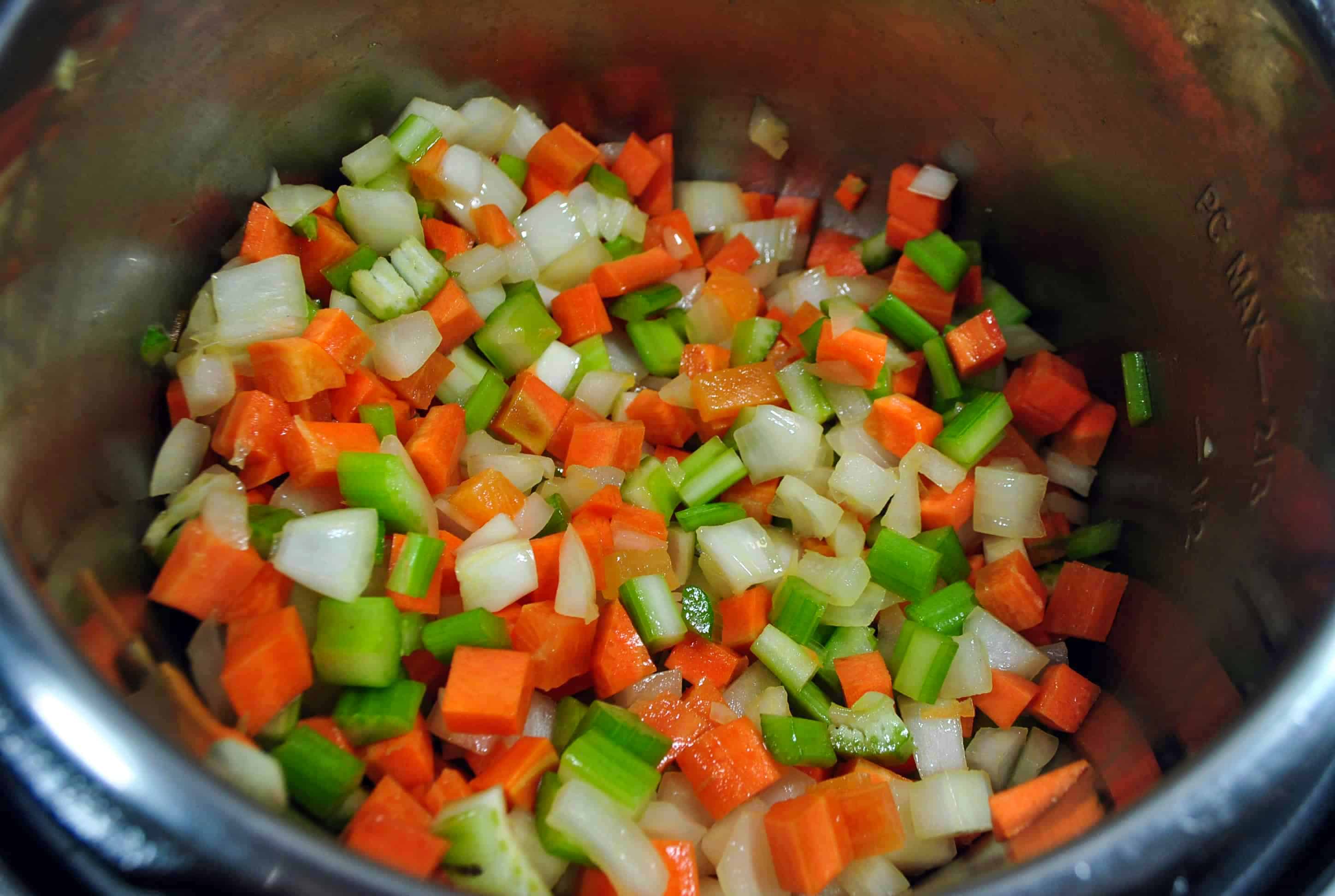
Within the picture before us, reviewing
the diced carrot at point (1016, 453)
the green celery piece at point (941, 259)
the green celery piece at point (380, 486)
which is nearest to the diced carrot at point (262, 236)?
the green celery piece at point (380, 486)

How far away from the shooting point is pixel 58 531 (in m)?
1.20

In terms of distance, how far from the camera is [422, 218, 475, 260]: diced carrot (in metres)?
1.76

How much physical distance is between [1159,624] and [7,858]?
5.08 ft

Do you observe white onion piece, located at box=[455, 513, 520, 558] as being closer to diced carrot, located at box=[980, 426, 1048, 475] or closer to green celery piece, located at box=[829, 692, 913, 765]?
green celery piece, located at box=[829, 692, 913, 765]

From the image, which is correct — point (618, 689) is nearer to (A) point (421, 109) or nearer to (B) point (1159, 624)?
(B) point (1159, 624)

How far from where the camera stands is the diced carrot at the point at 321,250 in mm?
1654

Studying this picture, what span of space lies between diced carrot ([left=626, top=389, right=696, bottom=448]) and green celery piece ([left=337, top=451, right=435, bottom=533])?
476 millimetres

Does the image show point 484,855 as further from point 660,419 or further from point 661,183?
point 661,183

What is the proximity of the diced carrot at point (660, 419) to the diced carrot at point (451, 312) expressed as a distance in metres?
0.32

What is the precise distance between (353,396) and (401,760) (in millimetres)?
582

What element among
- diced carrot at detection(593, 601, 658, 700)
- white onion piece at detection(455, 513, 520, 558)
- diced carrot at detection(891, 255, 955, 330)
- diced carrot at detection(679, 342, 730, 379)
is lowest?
diced carrot at detection(593, 601, 658, 700)

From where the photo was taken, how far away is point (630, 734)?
1.37m

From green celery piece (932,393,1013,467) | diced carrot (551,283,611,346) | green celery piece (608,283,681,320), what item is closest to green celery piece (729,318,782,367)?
green celery piece (608,283,681,320)

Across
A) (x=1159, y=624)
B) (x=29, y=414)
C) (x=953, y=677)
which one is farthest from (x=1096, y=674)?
(x=29, y=414)
